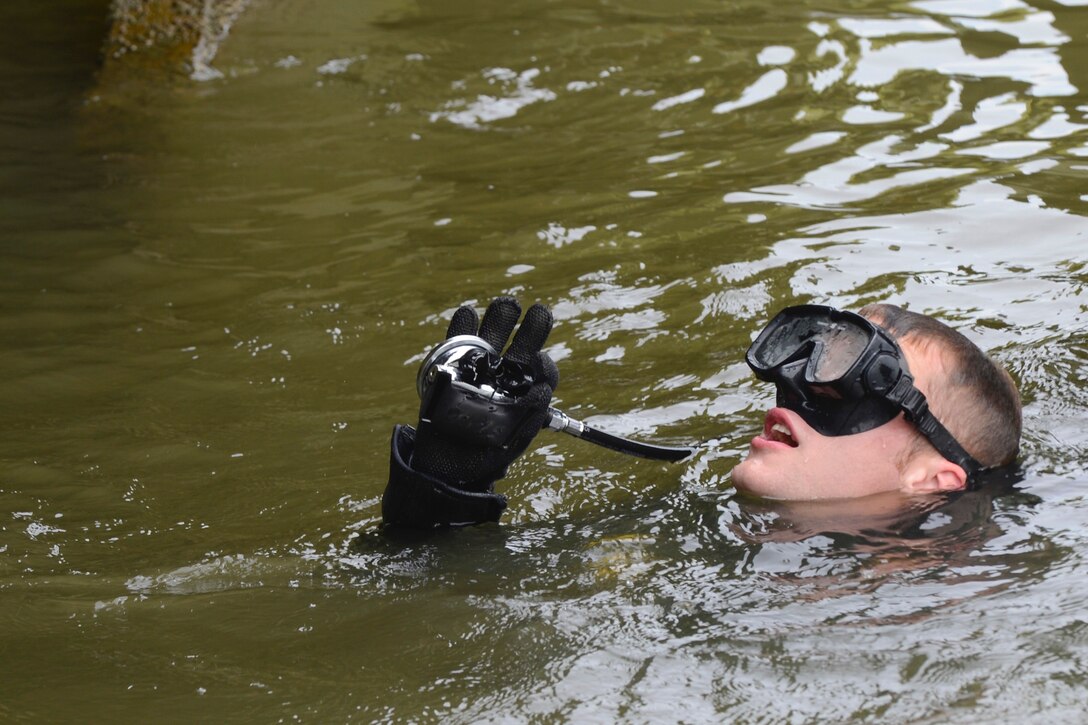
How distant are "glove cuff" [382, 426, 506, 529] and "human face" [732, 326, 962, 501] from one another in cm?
72

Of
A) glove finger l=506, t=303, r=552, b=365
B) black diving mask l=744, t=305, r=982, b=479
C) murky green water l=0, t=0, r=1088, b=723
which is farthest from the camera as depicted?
black diving mask l=744, t=305, r=982, b=479

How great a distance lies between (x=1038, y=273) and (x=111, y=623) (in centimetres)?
391

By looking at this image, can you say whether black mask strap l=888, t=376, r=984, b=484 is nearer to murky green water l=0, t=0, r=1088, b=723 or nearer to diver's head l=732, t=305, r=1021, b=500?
diver's head l=732, t=305, r=1021, b=500

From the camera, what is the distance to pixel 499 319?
3.48 metres

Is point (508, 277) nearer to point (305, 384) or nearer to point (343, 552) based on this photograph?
point (305, 384)

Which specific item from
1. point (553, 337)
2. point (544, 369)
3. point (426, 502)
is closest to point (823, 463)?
point (544, 369)

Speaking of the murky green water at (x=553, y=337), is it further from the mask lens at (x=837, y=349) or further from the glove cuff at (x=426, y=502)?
the mask lens at (x=837, y=349)

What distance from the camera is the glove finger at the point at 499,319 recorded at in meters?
3.48

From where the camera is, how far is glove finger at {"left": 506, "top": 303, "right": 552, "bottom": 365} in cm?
333

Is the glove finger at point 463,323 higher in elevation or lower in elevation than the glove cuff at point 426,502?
higher

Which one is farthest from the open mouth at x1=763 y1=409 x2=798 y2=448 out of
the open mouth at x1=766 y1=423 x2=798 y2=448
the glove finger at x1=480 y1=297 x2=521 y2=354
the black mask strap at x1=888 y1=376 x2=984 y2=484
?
the glove finger at x1=480 y1=297 x2=521 y2=354

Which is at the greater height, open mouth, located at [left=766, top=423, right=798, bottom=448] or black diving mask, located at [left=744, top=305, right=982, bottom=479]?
black diving mask, located at [left=744, top=305, right=982, bottom=479]

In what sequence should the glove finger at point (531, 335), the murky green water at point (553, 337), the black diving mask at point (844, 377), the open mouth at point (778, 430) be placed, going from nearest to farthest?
1. the murky green water at point (553, 337)
2. the glove finger at point (531, 335)
3. the black diving mask at point (844, 377)
4. the open mouth at point (778, 430)

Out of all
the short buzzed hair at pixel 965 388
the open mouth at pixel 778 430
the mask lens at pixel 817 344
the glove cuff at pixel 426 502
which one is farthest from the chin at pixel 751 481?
the glove cuff at pixel 426 502
